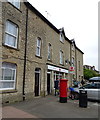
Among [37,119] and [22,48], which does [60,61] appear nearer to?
[22,48]

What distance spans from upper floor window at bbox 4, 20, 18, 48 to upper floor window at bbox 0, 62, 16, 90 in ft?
5.22

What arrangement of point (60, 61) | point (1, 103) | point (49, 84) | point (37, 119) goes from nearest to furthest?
point (37, 119) < point (1, 103) < point (49, 84) < point (60, 61)

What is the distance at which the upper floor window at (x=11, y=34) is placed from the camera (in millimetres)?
9481

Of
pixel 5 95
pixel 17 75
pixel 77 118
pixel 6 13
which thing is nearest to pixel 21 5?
pixel 6 13

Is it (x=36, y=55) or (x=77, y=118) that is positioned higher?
(x=36, y=55)

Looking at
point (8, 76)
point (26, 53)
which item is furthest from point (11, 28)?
→ point (8, 76)

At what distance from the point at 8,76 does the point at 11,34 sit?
3.15 meters

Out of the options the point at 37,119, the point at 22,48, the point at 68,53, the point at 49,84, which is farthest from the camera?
the point at 68,53

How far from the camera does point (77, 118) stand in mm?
6082

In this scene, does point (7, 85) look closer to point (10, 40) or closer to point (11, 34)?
point (10, 40)

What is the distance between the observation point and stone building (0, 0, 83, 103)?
9.29 m

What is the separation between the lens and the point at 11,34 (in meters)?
9.83

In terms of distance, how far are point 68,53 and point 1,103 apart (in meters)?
14.4

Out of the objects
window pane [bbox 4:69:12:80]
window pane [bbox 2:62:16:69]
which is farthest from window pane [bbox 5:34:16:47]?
window pane [bbox 4:69:12:80]
